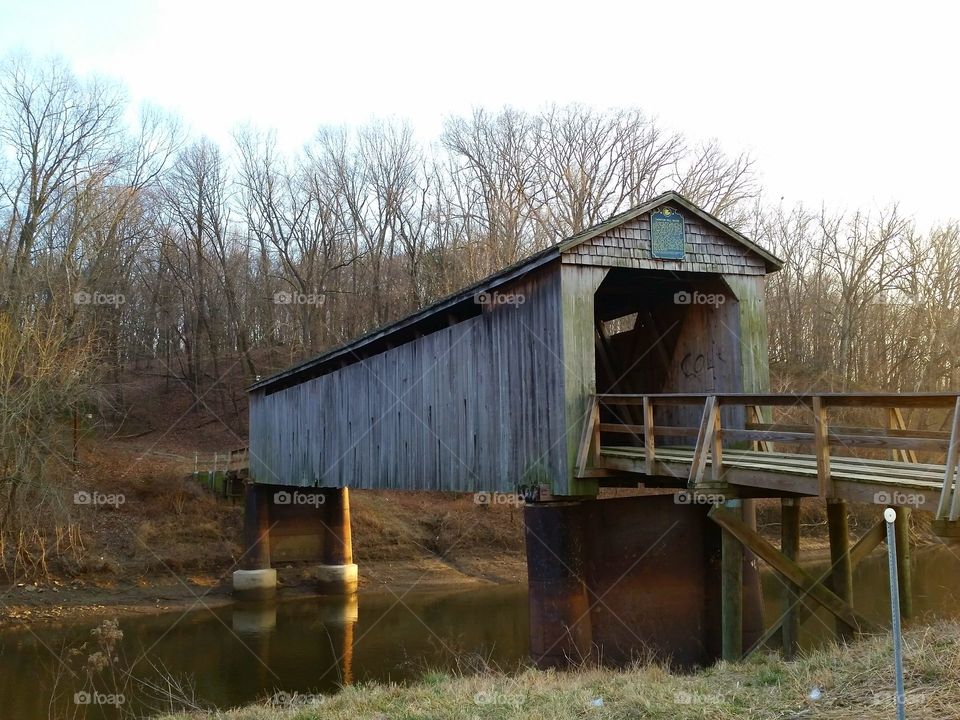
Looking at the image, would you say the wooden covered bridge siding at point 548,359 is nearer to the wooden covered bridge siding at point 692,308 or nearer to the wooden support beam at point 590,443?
the wooden covered bridge siding at point 692,308

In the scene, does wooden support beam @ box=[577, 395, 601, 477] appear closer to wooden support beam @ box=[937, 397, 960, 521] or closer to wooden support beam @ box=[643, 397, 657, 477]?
wooden support beam @ box=[643, 397, 657, 477]

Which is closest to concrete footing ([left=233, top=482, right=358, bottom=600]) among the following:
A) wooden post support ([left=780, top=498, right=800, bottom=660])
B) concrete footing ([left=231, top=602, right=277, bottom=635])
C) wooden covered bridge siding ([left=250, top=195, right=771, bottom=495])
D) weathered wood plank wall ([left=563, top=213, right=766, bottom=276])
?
concrete footing ([left=231, top=602, right=277, bottom=635])

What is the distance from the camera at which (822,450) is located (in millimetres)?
7285

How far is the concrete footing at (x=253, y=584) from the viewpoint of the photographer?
22.0m

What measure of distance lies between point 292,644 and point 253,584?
520cm

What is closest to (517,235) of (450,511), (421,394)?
(450,511)

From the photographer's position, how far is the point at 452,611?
20.5 m

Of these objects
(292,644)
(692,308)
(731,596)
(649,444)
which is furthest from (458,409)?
(292,644)

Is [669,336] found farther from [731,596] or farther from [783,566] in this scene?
[783,566]

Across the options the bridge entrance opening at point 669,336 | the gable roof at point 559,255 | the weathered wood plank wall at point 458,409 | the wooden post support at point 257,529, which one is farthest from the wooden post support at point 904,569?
the wooden post support at point 257,529

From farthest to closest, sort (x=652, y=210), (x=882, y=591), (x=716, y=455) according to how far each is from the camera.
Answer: (x=882, y=591), (x=652, y=210), (x=716, y=455)

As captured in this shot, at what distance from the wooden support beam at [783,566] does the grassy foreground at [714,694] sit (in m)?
1.24

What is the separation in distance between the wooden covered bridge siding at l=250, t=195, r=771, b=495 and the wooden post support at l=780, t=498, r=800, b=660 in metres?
1.48

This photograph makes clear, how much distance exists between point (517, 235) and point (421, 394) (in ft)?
64.2
